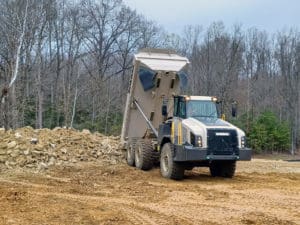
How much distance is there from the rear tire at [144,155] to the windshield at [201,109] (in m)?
2.00

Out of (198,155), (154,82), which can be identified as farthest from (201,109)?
(154,82)

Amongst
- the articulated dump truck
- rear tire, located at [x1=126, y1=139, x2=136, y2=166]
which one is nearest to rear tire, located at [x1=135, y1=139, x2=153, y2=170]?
the articulated dump truck

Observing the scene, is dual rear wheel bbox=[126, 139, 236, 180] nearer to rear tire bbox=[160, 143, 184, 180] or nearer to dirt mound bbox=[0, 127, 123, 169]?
rear tire bbox=[160, 143, 184, 180]

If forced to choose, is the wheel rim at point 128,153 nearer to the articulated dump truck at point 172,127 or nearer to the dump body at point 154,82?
the articulated dump truck at point 172,127

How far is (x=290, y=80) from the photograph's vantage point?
167 ft

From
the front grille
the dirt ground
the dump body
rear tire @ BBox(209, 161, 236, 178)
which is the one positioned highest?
the dump body

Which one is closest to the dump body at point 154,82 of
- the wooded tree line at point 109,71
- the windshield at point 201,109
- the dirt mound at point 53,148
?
the windshield at point 201,109

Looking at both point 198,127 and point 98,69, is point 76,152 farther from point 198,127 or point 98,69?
point 98,69

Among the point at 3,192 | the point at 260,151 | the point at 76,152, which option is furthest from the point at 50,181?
the point at 260,151

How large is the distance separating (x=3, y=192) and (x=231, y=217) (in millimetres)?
4844

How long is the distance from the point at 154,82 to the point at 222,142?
3.55 meters

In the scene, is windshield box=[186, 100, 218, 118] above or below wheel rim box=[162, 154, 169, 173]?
above

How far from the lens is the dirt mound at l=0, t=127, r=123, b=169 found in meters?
15.4

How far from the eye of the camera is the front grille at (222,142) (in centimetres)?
1284
